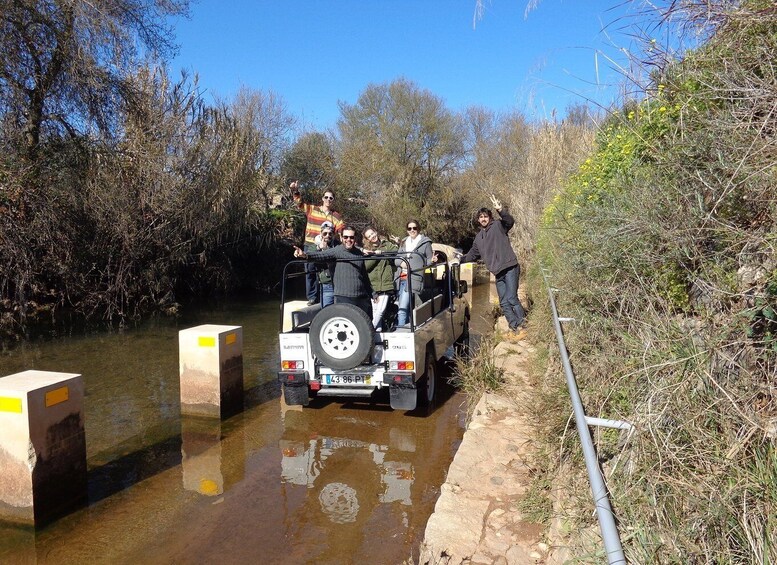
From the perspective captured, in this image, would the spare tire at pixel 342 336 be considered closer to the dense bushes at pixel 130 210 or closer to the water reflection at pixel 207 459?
the water reflection at pixel 207 459

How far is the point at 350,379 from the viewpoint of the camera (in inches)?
269

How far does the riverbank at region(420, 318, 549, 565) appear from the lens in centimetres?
372

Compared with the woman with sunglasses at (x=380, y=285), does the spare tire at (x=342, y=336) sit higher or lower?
lower

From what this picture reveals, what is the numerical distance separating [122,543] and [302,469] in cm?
176

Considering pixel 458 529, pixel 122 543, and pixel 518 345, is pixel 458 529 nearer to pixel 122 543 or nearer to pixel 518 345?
pixel 122 543

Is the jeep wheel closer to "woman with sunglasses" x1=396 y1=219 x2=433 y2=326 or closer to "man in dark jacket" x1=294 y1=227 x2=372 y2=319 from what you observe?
"woman with sunglasses" x1=396 y1=219 x2=433 y2=326

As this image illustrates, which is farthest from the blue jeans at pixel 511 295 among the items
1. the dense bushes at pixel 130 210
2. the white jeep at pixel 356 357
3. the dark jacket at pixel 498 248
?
the dense bushes at pixel 130 210

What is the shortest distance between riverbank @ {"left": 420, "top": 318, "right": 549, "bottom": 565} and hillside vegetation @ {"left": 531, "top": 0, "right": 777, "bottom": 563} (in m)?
0.39

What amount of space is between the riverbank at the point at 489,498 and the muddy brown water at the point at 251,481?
0.47 metres

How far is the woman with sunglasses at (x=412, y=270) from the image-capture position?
7.42 m

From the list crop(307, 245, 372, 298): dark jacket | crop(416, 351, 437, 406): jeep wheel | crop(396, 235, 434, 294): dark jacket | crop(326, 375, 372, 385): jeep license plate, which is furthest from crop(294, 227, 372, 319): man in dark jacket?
crop(416, 351, 437, 406): jeep wheel

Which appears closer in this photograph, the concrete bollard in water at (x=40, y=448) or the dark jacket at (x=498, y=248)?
the concrete bollard in water at (x=40, y=448)

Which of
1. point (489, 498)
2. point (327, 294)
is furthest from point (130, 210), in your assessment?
point (489, 498)

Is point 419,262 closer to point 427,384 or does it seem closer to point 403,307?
point 403,307
